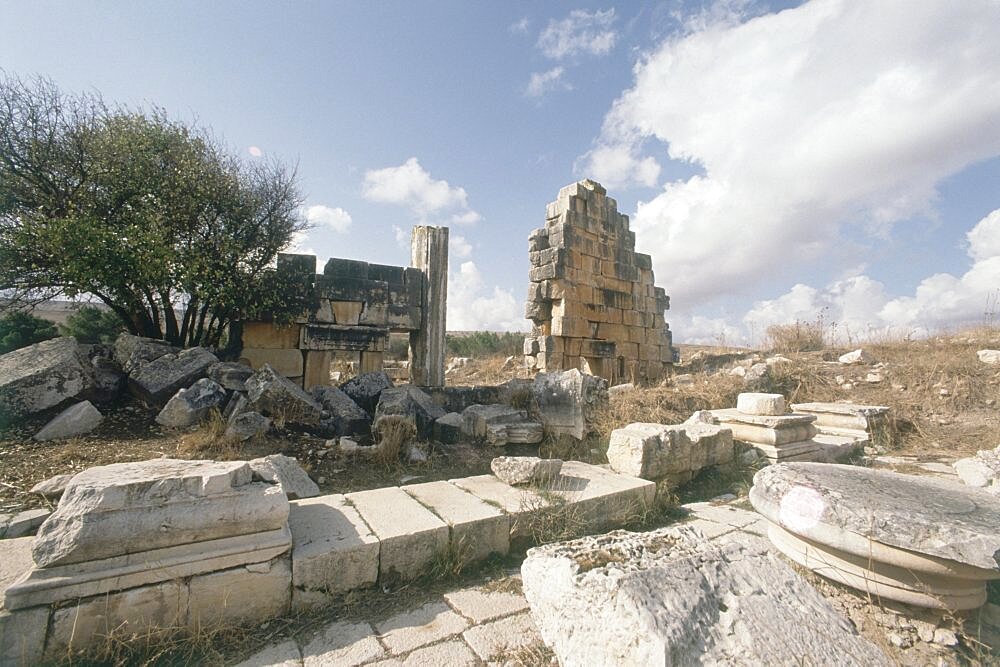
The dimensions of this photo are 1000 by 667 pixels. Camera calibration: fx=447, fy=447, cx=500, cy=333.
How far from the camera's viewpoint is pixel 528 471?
3.50m

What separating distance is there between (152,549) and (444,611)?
1412mm

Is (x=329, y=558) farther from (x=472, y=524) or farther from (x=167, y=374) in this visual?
(x=167, y=374)

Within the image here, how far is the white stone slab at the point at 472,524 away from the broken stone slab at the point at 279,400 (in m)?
2.42

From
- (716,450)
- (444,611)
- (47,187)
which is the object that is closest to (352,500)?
(444,611)

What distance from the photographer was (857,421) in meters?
6.22

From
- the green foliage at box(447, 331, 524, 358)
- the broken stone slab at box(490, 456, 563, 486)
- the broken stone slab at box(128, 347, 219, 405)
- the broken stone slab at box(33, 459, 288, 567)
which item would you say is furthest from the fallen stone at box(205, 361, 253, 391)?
the green foliage at box(447, 331, 524, 358)

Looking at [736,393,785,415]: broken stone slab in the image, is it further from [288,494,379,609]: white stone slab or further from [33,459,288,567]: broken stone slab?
[33,459,288,567]: broken stone slab

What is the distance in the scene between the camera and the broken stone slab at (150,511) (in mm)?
1968

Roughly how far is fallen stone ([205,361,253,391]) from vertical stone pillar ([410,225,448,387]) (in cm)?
329

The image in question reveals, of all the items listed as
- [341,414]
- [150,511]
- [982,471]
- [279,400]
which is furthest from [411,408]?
[982,471]

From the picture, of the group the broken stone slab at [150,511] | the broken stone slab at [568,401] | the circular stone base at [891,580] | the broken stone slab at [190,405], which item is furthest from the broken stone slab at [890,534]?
the broken stone slab at [190,405]

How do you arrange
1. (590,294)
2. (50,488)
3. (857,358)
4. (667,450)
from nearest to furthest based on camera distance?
(50,488), (667,450), (857,358), (590,294)

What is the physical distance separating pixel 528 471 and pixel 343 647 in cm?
178

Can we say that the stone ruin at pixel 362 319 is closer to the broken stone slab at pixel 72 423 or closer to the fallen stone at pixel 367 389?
the fallen stone at pixel 367 389
